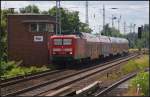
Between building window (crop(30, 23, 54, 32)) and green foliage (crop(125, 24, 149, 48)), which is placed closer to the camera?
building window (crop(30, 23, 54, 32))

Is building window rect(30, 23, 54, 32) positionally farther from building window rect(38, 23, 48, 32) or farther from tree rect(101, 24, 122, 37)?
tree rect(101, 24, 122, 37)

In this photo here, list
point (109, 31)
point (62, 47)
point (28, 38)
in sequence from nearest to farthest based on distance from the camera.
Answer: point (62, 47), point (28, 38), point (109, 31)

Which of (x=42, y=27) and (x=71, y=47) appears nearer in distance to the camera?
(x=71, y=47)

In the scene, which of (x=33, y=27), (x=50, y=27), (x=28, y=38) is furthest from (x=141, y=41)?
(x=28, y=38)

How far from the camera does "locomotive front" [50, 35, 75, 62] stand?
135ft

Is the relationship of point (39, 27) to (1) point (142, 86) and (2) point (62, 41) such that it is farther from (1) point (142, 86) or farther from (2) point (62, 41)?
(1) point (142, 86)

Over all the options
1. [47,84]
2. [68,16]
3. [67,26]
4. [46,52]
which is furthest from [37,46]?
[68,16]

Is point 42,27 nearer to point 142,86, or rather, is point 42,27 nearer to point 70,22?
point 142,86

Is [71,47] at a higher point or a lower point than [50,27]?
lower

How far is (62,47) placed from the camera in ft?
136

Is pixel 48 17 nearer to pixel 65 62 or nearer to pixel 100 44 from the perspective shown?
pixel 65 62

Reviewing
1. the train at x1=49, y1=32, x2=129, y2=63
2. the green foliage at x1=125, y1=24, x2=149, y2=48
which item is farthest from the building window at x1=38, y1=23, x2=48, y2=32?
the green foliage at x1=125, y1=24, x2=149, y2=48

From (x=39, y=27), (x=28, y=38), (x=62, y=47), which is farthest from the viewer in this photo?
(x=39, y=27)

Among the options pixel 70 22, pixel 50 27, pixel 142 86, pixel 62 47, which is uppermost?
pixel 70 22
